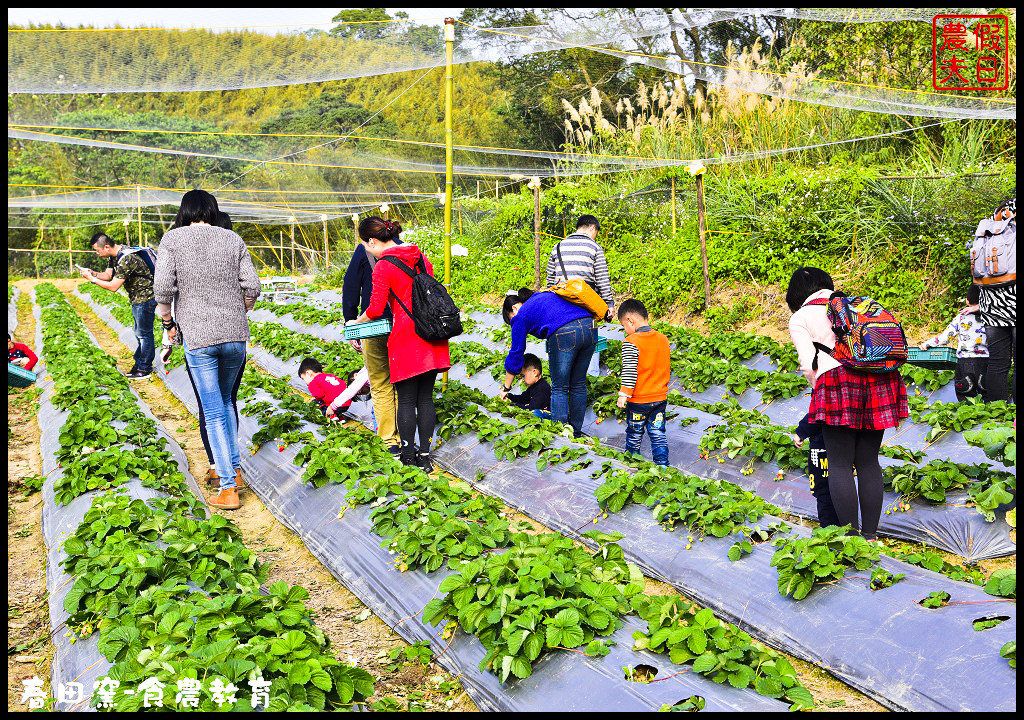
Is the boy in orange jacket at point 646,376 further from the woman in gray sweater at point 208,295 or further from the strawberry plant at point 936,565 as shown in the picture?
the woman in gray sweater at point 208,295

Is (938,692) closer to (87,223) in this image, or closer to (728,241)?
(728,241)

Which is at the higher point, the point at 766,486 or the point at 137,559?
the point at 137,559

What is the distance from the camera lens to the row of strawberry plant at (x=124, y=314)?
9.55 meters

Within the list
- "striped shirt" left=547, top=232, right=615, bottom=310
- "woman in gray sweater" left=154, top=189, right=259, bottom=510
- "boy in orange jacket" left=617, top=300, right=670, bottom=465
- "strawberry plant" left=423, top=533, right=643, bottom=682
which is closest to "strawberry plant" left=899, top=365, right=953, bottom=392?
"boy in orange jacket" left=617, top=300, right=670, bottom=465

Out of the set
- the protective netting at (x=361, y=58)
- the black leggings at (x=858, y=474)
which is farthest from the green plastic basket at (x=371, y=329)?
the protective netting at (x=361, y=58)

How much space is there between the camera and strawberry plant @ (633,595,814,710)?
2586 mm

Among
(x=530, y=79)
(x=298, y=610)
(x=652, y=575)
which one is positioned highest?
(x=530, y=79)

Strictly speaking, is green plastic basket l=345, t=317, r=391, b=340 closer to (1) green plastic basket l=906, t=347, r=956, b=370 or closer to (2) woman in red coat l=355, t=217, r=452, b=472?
(2) woman in red coat l=355, t=217, r=452, b=472

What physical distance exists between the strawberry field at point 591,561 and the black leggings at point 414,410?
0.25 m

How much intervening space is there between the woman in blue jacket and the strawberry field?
1.61ft

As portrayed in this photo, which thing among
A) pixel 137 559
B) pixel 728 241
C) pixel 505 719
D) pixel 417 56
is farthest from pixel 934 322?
pixel 137 559

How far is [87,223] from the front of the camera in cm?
2277

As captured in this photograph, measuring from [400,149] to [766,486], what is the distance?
8.89 m

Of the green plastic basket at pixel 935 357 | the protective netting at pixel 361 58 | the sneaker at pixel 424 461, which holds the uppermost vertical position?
Answer: the protective netting at pixel 361 58
